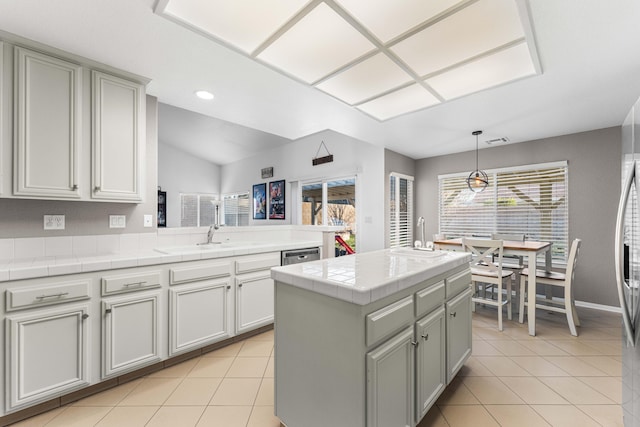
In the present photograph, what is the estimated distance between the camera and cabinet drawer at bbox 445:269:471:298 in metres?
1.83

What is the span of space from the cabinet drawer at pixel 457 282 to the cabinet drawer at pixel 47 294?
7.87ft

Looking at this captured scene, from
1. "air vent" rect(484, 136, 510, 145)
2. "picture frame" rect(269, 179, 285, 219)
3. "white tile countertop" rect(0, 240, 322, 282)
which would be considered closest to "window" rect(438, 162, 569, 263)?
"air vent" rect(484, 136, 510, 145)

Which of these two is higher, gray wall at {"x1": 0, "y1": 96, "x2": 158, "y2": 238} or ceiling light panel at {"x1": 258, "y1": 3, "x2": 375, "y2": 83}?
ceiling light panel at {"x1": 258, "y1": 3, "x2": 375, "y2": 83}

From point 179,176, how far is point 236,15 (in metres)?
6.75

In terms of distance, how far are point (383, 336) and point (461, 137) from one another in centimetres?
374

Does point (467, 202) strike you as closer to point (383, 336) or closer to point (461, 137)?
point (461, 137)

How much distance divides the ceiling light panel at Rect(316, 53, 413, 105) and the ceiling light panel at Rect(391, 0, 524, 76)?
0.48 feet

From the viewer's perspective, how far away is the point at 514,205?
434 centimetres

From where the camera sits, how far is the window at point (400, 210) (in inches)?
189

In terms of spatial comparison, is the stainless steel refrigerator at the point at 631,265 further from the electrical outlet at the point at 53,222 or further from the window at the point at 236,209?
the window at the point at 236,209

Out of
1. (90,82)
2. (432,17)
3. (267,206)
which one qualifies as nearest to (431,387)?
(432,17)

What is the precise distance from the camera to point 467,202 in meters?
4.80

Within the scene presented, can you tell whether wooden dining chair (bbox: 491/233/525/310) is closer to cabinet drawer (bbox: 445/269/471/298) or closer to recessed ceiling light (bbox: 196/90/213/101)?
cabinet drawer (bbox: 445/269/471/298)

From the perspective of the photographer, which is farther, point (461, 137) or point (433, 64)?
point (461, 137)
